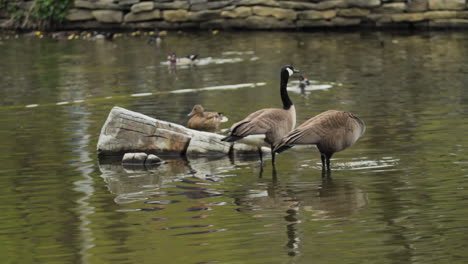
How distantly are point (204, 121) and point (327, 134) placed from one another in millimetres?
5198

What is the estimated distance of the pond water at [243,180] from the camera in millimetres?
9602

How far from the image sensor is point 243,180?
13266mm

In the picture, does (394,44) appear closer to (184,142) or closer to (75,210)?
(184,142)

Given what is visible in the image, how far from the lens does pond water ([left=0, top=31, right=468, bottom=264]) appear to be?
960cm

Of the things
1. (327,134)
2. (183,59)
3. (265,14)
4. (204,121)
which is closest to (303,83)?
(204,121)

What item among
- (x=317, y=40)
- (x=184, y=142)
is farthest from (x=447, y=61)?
(x=184, y=142)

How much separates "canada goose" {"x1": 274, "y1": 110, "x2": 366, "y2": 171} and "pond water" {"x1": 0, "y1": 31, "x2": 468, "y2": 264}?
0.41 metres

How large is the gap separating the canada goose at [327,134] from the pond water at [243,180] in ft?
1.34

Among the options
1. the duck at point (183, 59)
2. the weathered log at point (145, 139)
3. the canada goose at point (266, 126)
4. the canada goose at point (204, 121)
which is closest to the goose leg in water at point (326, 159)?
the canada goose at point (266, 126)

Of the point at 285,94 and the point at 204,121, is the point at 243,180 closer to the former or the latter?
the point at 285,94

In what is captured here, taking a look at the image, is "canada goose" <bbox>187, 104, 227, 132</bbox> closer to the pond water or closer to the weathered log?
the pond water

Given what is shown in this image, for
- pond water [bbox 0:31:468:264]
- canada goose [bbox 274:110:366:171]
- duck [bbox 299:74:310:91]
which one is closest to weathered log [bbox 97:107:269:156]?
pond water [bbox 0:31:468:264]

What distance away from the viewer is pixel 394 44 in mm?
32844

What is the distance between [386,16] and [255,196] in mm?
26658
